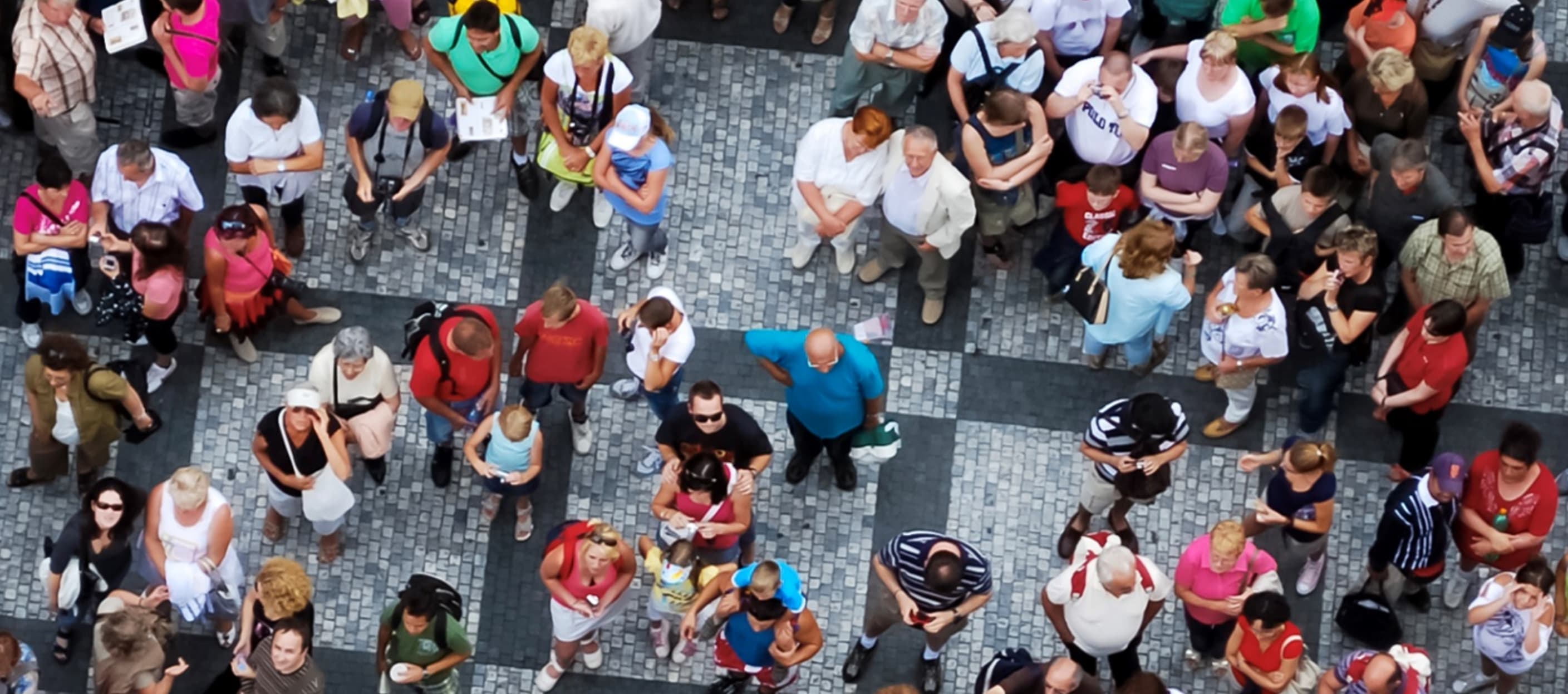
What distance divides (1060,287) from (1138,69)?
141 cm

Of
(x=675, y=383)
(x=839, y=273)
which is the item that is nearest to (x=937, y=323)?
(x=839, y=273)

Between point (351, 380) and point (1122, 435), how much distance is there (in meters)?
3.97

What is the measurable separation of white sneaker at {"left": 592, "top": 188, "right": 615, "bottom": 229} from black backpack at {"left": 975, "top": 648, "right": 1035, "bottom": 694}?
3.74m

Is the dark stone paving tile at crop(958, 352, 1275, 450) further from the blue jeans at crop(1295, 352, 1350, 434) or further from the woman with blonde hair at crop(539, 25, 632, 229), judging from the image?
the woman with blonde hair at crop(539, 25, 632, 229)

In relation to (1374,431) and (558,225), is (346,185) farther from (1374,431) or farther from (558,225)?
(1374,431)

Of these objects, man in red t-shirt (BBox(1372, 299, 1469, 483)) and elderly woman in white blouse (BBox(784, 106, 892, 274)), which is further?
elderly woman in white blouse (BBox(784, 106, 892, 274))

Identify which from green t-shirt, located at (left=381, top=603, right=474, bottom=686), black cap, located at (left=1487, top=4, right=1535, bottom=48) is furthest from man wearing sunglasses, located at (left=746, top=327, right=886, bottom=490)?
black cap, located at (left=1487, top=4, right=1535, bottom=48)

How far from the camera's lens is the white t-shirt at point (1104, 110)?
11.3 meters

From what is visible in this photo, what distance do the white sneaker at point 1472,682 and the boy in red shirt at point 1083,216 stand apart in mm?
3118

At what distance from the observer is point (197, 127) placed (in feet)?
40.5

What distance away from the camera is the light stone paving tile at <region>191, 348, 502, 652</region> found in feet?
37.4

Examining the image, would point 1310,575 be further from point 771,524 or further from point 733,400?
point 733,400

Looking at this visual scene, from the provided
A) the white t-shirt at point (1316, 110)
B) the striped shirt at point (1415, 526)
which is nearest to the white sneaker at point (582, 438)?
the white t-shirt at point (1316, 110)

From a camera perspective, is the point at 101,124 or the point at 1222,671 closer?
the point at 1222,671
